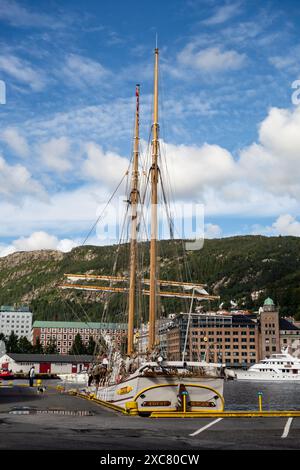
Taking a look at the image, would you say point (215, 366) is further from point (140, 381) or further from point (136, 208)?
point (136, 208)

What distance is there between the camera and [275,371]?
181375mm

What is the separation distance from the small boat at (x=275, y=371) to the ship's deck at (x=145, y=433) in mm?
161558

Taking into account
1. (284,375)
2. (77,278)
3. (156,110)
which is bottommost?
(284,375)

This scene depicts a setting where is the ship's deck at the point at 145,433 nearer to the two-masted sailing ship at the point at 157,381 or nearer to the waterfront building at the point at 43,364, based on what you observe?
the two-masted sailing ship at the point at 157,381

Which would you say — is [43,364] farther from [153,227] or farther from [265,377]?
[153,227]

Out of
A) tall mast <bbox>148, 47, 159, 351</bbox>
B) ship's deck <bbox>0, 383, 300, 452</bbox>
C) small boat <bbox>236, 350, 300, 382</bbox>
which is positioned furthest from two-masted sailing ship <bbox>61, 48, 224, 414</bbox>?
small boat <bbox>236, 350, 300, 382</bbox>

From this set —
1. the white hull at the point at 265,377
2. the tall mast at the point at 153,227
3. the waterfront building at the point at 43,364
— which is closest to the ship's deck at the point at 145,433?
the tall mast at the point at 153,227

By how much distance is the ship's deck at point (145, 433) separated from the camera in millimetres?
16422

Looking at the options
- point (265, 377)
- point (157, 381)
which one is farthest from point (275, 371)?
point (157, 381)

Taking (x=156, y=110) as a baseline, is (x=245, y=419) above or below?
below
